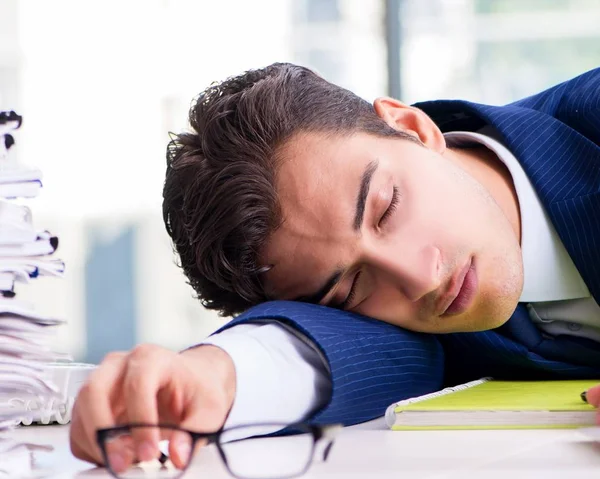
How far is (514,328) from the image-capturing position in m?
1.18

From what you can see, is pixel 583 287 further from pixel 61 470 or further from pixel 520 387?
pixel 61 470

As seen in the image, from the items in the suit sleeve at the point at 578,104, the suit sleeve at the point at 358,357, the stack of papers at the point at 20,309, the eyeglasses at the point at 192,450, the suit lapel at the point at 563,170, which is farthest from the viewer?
the suit sleeve at the point at 578,104

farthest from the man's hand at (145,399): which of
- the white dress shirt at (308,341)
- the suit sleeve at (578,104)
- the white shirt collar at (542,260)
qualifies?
the suit sleeve at (578,104)

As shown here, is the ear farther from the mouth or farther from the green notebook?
the green notebook

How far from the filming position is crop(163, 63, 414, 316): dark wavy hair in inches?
43.0

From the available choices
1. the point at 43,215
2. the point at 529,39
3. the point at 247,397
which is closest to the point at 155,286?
the point at 43,215

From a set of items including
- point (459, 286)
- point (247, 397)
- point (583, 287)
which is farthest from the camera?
point (583, 287)

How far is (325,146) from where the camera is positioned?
43.3 inches

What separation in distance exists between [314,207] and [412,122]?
32cm

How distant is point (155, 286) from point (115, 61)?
91 centimetres

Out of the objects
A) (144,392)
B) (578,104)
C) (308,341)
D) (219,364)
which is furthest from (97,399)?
(578,104)

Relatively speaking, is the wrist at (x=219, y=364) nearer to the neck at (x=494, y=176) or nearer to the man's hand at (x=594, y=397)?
Result: the man's hand at (x=594, y=397)

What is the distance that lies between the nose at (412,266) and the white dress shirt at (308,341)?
0.46 ft

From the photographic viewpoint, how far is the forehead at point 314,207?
102cm
